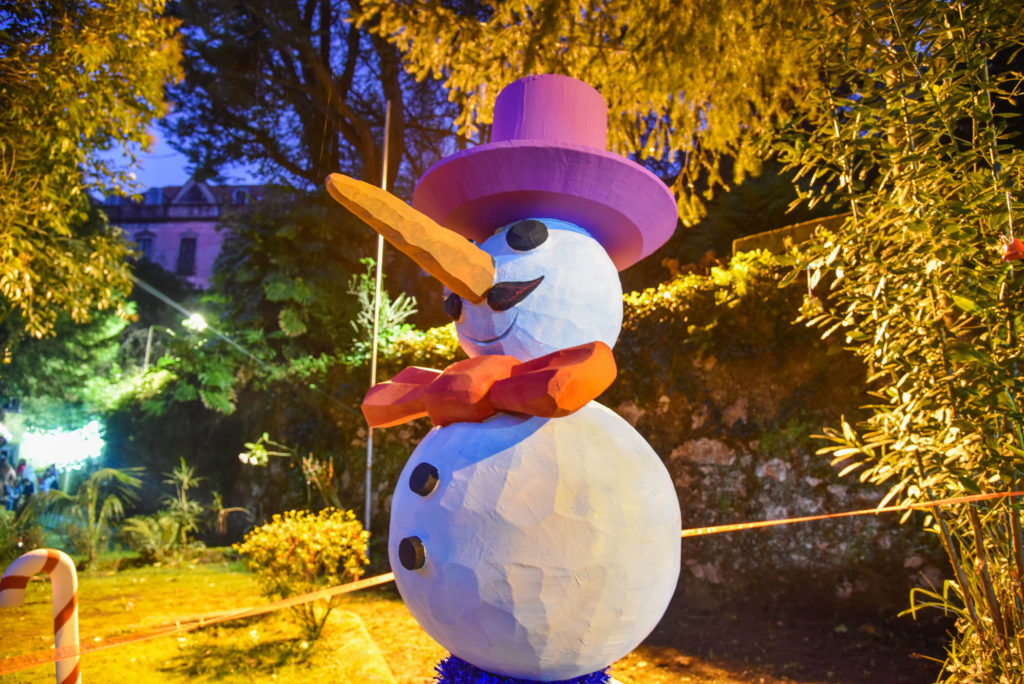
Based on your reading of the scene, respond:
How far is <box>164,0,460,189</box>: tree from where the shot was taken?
1127 centimetres

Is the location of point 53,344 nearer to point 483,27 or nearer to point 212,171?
point 212,171

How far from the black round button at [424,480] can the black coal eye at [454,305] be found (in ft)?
1.80

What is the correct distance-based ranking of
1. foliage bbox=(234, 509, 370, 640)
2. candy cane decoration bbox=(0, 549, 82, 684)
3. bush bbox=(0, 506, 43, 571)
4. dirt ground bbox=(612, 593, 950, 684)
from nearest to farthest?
candy cane decoration bbox=(0, 549, 82, 684) → dirt ground bbox=(612, 593, 950, 684) → foliage bbox=(234, 509, 370, 640) → bush bbox=(0, 506, 43, 571)

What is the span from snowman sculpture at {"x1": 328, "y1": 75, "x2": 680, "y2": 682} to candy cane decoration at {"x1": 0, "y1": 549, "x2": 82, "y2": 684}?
34.8 inches

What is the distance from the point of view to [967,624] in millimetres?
2385

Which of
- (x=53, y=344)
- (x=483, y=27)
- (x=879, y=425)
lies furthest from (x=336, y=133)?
(x=879, y=425)

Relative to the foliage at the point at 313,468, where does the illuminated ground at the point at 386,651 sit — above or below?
below

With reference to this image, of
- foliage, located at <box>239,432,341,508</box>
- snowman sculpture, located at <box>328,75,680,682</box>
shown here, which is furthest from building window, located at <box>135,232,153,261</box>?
snowman sculpture, located at <box>328,75,680,682</box>

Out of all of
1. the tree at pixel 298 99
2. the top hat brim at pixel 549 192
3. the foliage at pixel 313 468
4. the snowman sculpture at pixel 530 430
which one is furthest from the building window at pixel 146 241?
the snowman sculpture at pixel 530 430

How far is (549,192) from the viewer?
2.15 metres

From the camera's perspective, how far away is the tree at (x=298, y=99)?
1127cm

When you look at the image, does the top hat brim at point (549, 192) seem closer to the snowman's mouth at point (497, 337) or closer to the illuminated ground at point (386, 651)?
the snowman's mouth at point (497, 337)

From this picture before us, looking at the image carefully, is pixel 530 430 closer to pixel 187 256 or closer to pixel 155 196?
pixel 187 256

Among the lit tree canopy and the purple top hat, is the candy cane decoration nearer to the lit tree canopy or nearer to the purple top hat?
the purple top hat
